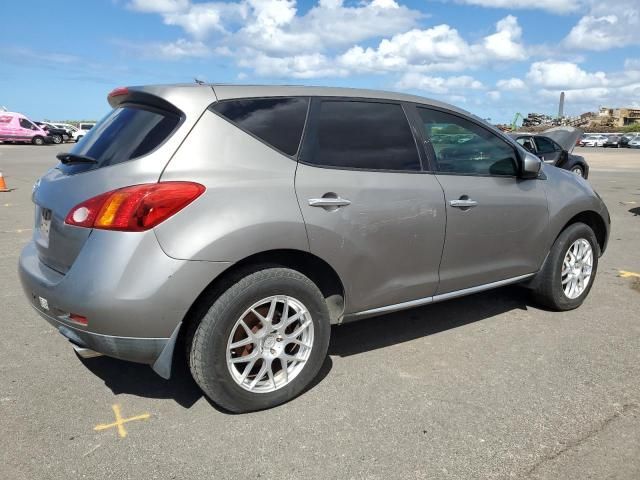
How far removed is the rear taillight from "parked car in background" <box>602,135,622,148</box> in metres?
61.1

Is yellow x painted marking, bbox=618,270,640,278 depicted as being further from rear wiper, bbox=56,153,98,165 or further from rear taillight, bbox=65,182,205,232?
rear wiper, bbox=56,153,98,165

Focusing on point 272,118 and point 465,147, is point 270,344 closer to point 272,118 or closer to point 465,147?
point 272,118

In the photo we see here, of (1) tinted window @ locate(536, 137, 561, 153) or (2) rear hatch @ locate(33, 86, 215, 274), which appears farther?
(1) tinted window @ locate(536, 137, 561, 153)

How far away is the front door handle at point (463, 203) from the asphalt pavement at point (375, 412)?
1.03 metres

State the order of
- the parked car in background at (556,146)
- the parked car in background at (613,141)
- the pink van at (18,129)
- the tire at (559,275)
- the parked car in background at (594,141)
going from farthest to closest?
the parked car in background at (594,141) → the parked car in background at (613,141) → the pink van at (18,129) → the parked car in background at (556,146) → the tire at (559,275)

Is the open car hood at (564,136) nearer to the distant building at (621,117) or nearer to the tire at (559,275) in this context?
the tire at (559,275)

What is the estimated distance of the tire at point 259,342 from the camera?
9.09 feet

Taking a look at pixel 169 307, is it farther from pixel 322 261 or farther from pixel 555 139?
pixel 555 139

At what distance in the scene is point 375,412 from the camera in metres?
3.03

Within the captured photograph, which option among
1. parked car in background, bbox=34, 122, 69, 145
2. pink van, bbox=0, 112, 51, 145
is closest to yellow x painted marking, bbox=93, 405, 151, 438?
pink van, bbox=0, 112, 51, 145

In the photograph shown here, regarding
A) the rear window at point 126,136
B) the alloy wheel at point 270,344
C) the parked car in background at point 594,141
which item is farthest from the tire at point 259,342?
the parked car in background at point 594,141

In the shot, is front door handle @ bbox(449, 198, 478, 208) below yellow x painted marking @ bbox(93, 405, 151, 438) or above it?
above

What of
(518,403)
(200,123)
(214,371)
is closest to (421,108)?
(200,123)

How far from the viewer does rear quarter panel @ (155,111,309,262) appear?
2.66 m
